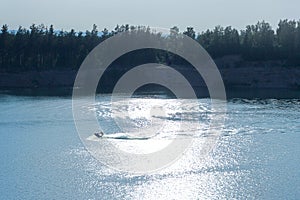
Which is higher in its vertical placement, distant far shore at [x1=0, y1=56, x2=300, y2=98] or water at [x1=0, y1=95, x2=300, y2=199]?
distant far shore at [x1=0, y1=56, x2=300, y2=98]

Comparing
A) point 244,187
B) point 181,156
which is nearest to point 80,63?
point 181,156

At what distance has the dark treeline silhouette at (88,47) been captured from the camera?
230ft

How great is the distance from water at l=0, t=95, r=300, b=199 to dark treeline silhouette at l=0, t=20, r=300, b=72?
3174cm

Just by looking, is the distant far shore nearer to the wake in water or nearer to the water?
the water

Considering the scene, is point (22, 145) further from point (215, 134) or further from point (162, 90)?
point (162, 90)

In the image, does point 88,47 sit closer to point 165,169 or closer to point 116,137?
point 116,137

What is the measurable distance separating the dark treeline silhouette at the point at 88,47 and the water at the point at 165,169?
104ft

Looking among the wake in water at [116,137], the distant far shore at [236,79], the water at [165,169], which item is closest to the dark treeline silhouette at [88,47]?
the distant far shore at [236,79]

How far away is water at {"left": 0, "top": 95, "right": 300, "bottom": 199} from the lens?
2078cm

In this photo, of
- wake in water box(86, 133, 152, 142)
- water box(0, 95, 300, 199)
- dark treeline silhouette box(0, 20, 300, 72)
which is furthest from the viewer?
dark treeline silhouette box(0, 20, 300, 72)

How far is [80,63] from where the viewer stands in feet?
235

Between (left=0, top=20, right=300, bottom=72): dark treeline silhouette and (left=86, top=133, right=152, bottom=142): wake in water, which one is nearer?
(left=86, top=133, right=152, bottom=142): wake in water

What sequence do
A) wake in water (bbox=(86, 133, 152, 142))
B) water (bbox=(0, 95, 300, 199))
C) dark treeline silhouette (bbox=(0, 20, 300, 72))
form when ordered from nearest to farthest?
1. water (bbox=(0, 95, 300, 199))
2. wake in water (bbox=(86, 133, 152, 142))
3. dark treeline silhouette (bbox=(0, 20, 300, 72))

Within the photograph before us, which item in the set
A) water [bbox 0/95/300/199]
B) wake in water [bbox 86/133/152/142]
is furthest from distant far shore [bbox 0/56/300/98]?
wake in water [bbox 86/133/152/142]
